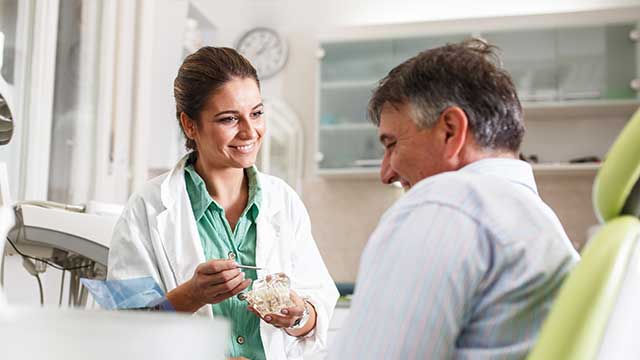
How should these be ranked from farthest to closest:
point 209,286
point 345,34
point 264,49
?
1. point 264,49
2. point 345,34
3. point 209,286

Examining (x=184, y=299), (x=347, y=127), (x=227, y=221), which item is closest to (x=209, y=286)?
(x=184, y=299)

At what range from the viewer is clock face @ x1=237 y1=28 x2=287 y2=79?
4.29 meters

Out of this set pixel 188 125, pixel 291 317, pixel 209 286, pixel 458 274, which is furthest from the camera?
pixel 188 125

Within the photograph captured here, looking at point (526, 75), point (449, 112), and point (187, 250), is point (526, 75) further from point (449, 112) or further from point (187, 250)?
point (449, 112)

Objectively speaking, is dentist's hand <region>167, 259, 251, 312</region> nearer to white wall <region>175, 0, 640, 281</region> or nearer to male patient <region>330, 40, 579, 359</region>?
male patient <region>330, 40, 579, 359</region>

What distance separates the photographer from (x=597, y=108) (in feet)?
12.3

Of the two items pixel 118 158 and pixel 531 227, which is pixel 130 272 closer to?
pixel 531 227

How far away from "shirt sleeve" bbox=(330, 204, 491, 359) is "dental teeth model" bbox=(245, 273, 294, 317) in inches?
26.7

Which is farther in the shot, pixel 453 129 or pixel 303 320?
pixel 303 320

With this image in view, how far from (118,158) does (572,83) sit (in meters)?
2.24

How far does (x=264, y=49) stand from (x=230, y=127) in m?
2.70

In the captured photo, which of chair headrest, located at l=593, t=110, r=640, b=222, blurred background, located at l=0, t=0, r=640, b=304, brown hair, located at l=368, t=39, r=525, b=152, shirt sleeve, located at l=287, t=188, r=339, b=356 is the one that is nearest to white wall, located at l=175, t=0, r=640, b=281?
blurred background, located at l=0, t=0, r=640, b=304

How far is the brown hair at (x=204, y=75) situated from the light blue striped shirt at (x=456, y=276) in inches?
37.7

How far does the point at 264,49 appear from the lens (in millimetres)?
4324
